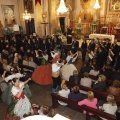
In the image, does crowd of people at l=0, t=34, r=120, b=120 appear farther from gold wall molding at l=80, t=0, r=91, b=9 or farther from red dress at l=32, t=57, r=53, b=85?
gold wall molding at l=80, t=0, r=91, b=9

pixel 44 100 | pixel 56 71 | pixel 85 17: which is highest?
pixel 85 17

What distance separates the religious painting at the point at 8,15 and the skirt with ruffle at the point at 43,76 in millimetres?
9944

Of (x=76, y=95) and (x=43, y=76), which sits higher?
(x=76, y=95)

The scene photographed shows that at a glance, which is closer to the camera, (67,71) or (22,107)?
(22,107)

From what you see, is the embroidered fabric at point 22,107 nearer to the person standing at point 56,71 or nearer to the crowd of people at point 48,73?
the crowd of people at point 48,73

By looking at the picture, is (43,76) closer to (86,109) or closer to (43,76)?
(43,76)

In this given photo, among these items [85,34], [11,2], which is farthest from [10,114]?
[85,34]

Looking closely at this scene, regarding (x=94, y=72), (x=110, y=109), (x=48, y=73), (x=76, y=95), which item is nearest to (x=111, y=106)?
(x=110, y=109)

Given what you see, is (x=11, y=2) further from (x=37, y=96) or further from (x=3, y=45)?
(x=37, y=96)

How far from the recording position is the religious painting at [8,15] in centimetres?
1461

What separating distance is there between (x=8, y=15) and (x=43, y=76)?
10.7 m

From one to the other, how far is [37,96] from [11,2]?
12213 millimetres

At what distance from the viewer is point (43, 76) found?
6.63 m

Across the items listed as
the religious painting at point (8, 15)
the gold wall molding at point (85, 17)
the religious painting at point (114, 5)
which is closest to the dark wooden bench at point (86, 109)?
the religious painting at point (8, 15)
